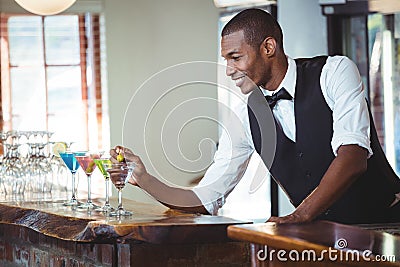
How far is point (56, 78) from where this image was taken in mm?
7387

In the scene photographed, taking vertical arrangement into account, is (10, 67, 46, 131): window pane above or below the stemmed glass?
above

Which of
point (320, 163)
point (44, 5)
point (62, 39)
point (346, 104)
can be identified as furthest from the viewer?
point (62, 39)

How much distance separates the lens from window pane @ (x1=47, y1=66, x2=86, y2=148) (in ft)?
24.2

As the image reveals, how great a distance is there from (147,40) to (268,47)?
15.1 ft

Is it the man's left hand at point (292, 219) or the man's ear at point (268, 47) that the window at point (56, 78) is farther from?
the man's left hand at point (292, 219)

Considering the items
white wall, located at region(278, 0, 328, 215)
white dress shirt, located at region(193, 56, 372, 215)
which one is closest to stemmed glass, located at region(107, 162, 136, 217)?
white dress shirt, located at region(193, 56, 372, 215)

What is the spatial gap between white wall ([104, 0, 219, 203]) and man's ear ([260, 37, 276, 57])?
453 centimetres

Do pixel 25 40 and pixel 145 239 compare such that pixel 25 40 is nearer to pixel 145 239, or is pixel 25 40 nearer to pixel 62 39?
pixel 62 39

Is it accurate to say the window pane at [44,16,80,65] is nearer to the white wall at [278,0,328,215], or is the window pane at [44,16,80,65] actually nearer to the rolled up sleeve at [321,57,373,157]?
the white wall at [278,0,328,215]

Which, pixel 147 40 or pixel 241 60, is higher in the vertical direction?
pixel 147 40

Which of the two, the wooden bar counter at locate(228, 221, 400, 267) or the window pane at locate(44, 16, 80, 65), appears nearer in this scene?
the wooden bar counter at locate(228, 221, 400, 267)

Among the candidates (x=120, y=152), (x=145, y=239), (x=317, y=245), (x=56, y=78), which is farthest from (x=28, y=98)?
(x=317, y=245)

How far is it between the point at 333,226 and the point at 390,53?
4354 mm

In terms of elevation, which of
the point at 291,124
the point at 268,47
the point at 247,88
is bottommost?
the point at 291,124
